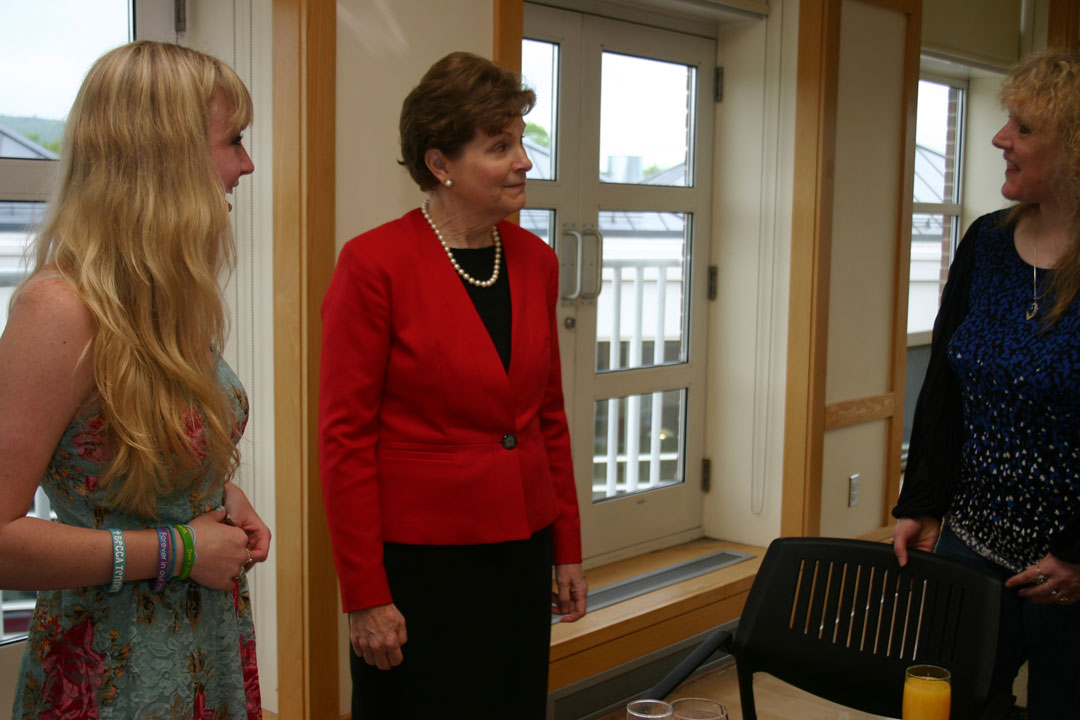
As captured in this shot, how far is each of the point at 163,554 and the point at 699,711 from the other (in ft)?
2.11

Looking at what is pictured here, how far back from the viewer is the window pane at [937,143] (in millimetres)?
4961

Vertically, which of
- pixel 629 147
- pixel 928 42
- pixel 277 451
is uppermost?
pixel 928 42

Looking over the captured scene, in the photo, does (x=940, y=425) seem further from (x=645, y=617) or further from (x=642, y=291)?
(x=642, y=291)

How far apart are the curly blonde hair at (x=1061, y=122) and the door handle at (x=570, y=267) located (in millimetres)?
1767

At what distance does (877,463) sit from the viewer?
13.9 feet

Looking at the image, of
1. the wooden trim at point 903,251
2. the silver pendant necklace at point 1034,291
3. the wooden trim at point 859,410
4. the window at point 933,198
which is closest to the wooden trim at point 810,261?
the wooden trim at point 859,410

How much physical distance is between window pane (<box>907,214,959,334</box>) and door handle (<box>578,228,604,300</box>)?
2.18 m

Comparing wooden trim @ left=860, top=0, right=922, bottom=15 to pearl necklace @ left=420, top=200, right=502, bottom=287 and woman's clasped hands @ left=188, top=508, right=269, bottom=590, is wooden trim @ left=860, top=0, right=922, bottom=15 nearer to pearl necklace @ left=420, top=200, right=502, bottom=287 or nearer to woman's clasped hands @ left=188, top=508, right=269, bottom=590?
pearl necklace @ left=420, top=200, right=502, bottom=287

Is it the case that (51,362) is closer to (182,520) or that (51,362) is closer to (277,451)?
(182,520)

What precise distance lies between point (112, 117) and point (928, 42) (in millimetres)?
4055

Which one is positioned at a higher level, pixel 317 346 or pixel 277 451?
pixel 317 346

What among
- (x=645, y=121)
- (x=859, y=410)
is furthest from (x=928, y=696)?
(x=859, y=410)

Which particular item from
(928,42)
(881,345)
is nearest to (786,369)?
(881,345)

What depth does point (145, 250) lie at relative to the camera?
1.18 metres
